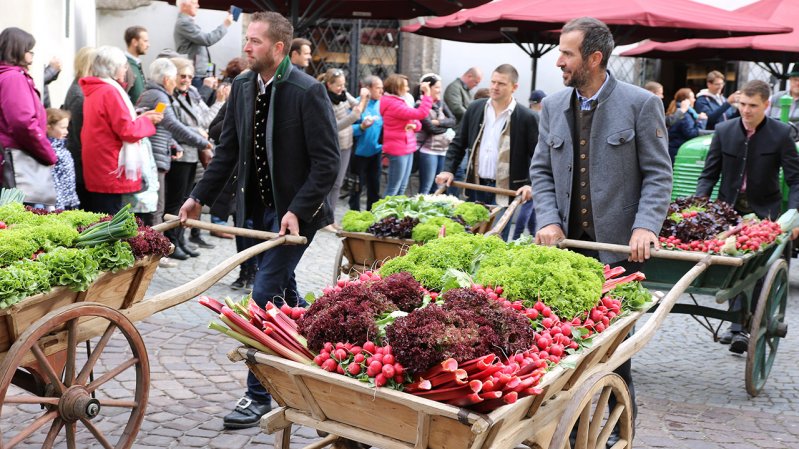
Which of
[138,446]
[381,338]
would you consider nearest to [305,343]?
[381,338]

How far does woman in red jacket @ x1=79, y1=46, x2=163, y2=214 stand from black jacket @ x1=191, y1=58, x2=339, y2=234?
9.32ft

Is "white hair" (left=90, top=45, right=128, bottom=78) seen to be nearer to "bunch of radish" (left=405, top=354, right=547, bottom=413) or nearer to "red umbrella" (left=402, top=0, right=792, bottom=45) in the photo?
"red umbrella" (left=402, top=0, right=792, bottom=45)

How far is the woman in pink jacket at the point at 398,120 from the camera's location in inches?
501

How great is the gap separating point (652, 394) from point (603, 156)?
2.09 metres

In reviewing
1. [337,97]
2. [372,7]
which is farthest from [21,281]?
[337,97]

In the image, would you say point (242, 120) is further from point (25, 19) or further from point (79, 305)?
point (25, 19)

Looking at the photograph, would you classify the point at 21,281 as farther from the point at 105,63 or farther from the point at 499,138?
the point at 499,138

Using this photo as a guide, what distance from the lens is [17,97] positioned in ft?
23.6

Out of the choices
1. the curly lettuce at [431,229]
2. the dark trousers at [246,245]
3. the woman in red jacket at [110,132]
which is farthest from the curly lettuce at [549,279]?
the woman in red jacket at [110,132]

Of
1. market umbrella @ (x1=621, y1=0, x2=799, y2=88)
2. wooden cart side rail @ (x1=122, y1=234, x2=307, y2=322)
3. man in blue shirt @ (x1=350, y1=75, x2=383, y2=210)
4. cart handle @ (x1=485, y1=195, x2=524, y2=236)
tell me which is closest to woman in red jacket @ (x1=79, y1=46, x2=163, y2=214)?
cart handle @ (x1=485, y1=195, x2=524, y2=236)

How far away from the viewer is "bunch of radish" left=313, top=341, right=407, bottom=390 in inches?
127

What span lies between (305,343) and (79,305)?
110cm

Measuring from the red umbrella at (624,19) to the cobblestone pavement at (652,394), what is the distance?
139 inches

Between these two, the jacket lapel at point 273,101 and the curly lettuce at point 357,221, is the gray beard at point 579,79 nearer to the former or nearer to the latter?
the jacket lapel at point 273,101
